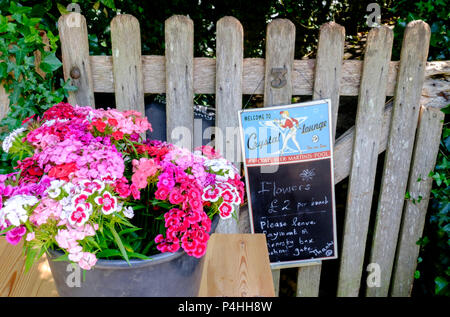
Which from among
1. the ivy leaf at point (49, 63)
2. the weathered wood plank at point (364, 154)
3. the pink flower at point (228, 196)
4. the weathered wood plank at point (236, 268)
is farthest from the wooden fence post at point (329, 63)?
the ivy leaf at point (49, 63)

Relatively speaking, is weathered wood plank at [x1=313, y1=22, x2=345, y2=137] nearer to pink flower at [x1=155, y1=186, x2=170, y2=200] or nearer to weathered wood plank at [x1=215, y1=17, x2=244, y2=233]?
weathered wood plank at [x1=215, y1=17, x2=244, y2=233]

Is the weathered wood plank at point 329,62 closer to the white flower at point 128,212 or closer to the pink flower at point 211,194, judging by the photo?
the pink flower at point 211,194

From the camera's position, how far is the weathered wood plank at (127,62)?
5.73 ft

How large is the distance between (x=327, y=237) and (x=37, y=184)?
64.7 inches

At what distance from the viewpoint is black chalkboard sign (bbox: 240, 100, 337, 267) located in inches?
76.6

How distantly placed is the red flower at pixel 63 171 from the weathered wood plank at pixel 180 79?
0.95 meters

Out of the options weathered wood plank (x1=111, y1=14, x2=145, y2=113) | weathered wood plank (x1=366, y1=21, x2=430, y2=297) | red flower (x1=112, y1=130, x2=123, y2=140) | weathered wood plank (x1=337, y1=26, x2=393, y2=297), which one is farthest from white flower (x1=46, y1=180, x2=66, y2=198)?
weathered wood plank (x1=366, y1=21, x2=430, y2=297)

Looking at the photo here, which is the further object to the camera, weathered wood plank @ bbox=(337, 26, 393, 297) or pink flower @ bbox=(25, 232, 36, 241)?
weathered wood plank @ bbox=(337, 26, 393, 297)

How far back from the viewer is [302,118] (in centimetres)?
195

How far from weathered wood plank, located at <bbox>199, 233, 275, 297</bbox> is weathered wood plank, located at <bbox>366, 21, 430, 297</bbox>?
37.9 inches

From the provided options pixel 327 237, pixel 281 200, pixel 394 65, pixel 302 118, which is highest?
pixel 394 65
